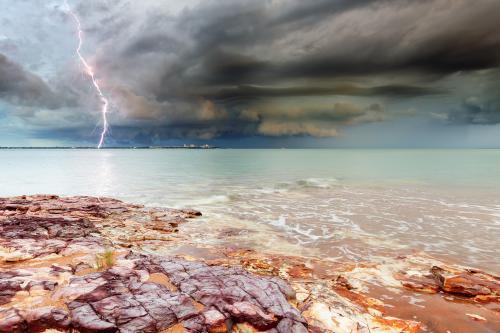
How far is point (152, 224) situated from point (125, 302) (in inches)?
512

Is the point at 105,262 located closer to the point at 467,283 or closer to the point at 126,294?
the point at 126,294

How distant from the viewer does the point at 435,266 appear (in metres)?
12.6

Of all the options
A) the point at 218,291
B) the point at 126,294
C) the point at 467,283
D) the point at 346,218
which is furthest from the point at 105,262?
the point at 346,218

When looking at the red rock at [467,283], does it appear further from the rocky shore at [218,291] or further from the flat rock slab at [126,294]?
the flat rock slab at [126,294]

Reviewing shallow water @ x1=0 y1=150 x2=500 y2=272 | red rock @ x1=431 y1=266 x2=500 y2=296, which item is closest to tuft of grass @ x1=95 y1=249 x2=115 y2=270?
shallow water @ x1=0 y1=150 x2=500 y2=272

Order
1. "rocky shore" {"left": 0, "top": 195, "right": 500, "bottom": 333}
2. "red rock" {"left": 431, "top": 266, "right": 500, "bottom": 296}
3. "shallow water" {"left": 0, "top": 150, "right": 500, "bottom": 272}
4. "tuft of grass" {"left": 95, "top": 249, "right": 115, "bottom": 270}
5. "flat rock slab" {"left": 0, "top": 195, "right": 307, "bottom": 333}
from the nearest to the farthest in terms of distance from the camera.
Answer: "flat rock slab" {"left": 0, "top": 195, "right": 307, "bottom": 333}, "rocky shore" {"left": 0, "top": 195, "right": 500, "bottom": 333}, "tuft of grass" {"left": 95, "top": 249, "right": 115, "bottom": 270}, "red rock" {"left": 431, "top": 266, "right": 500, "bottom": 296}, "shallow water" {"left": 0, "top": 150, "right": 500, "bottom": 272}

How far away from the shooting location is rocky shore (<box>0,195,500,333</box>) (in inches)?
258

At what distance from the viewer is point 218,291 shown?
25.7ft

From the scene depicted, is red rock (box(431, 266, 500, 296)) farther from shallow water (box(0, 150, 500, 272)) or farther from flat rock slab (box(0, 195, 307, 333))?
flat rock slab (box(0, 195, 307, 333))

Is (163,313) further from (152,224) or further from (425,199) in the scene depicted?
(425,199)

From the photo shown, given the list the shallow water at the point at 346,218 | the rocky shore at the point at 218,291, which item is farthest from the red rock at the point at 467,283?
the shallow water at the point at 346,218

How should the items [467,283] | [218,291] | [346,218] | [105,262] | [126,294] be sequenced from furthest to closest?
[346,218] → [467,283] → [105,262] → [218,291] → [126,294]

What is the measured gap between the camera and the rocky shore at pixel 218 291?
6.54 m

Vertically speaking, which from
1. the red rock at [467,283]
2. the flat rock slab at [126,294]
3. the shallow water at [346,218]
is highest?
the flat rock slab at [126,294]
